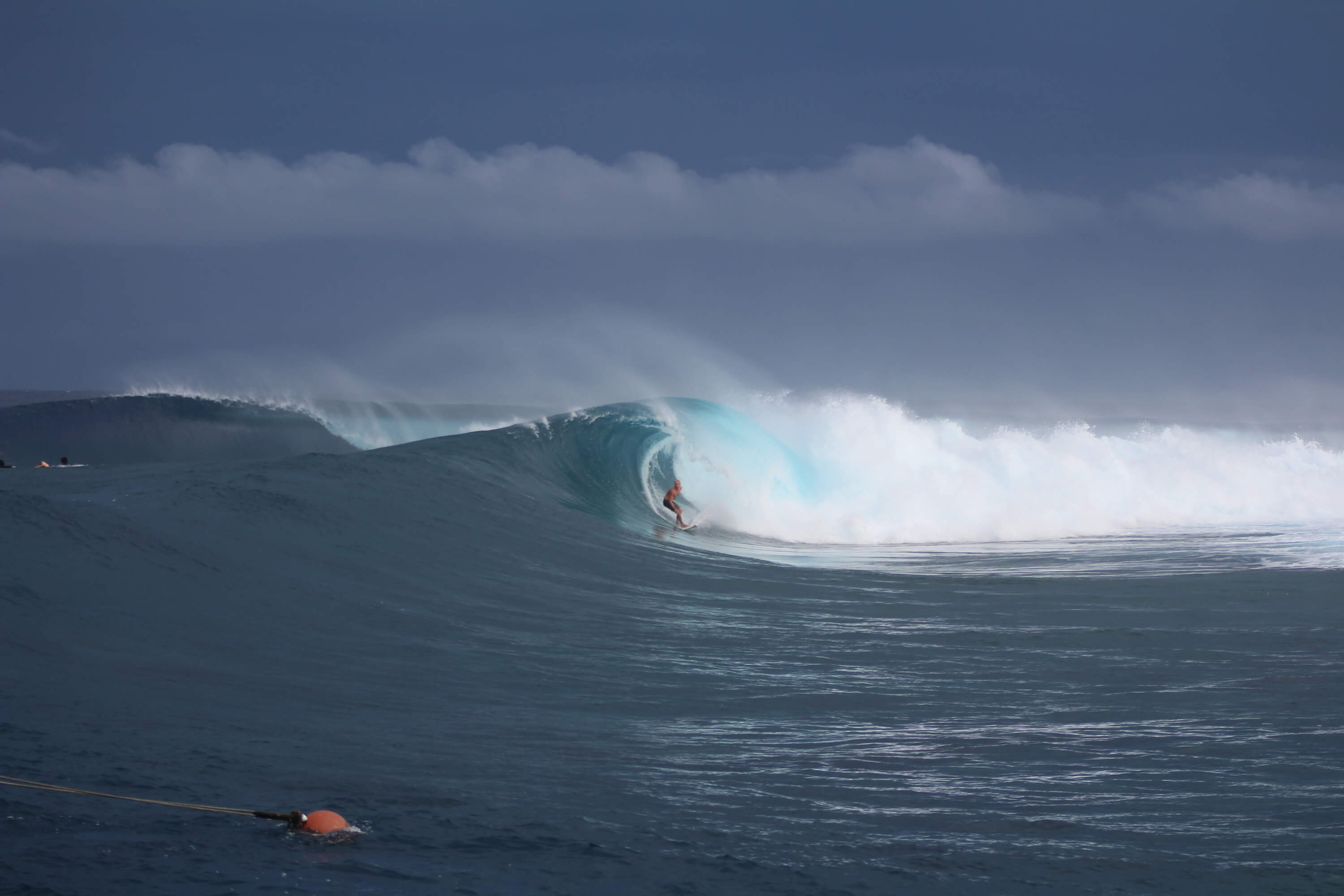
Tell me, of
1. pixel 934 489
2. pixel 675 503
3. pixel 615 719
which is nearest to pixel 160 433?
pixel 675 503

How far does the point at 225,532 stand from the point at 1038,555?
9.57m

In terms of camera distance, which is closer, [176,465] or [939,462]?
[176,465]

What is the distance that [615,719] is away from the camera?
5488 millimetres

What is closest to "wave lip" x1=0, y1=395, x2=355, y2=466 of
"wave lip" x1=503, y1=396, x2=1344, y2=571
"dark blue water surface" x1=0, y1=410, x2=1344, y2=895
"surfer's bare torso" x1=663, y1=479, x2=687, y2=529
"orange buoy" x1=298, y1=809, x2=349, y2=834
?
"wave lip" x1=503, y1=396, x2=1344, y2=571

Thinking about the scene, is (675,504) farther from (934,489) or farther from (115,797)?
(115,797)

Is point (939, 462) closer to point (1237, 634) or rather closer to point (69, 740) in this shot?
point (1237, 634)

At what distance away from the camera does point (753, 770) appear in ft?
15.2

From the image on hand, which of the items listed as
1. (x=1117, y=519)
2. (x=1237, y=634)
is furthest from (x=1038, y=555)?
(x=1117, y=519)

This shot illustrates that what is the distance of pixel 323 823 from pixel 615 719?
6.72ft

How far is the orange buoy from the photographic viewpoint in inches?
143

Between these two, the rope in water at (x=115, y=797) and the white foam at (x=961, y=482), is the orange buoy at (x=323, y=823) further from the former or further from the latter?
the white foam at (x=961, y=482)

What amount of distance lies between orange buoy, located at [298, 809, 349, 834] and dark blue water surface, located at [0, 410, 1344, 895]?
50 mm

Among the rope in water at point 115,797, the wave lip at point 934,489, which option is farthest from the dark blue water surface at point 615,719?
the wave lip at point 934,489

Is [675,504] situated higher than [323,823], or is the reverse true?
[675,504]
